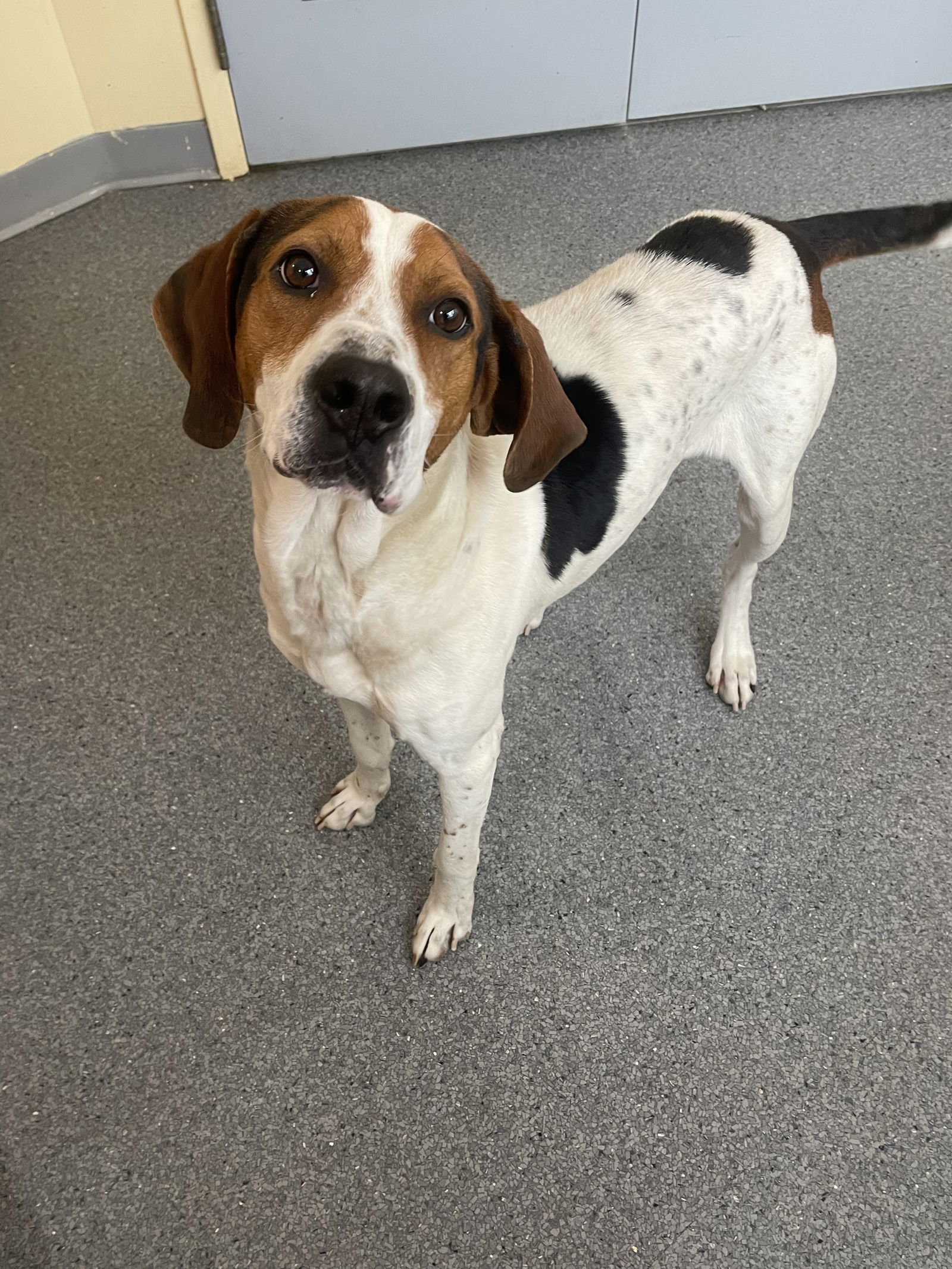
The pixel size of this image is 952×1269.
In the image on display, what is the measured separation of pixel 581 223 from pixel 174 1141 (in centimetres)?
318

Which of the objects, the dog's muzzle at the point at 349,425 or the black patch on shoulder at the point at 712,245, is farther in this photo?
the black patch on shoulder at the point at 712,245

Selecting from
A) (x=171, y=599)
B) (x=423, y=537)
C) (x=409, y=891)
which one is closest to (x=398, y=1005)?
(x=409, y=891)

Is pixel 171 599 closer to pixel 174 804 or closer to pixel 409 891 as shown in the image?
pixel 174 804

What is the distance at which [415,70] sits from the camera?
3395 mm

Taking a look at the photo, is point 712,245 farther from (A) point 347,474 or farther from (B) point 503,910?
(B) point 503,910

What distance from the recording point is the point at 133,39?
314 centimetres

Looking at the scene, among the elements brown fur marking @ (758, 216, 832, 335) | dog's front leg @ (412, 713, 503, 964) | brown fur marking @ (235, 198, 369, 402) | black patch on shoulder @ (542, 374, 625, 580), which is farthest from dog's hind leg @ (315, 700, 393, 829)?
brown fur marking @ (758, 216, 832, 335)

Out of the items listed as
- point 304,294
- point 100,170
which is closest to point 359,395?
point 304,294

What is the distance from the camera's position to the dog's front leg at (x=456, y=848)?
4.89 feet

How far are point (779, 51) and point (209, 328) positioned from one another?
3.51m

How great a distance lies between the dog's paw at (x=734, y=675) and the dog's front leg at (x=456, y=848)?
74 centimetres

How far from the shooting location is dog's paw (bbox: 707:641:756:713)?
7.00 ft

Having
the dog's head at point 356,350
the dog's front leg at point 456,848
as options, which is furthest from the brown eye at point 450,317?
the dog's front leg at point 456,848

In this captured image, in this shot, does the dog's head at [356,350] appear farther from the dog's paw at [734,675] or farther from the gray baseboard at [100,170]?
the gray baseboard at [100,170]
